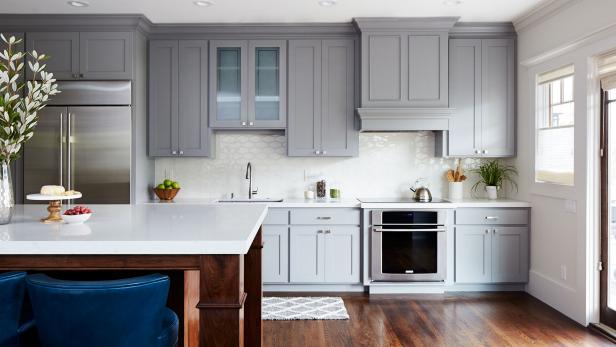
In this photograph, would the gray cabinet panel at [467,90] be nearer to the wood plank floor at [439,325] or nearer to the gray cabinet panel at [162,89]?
the wood plank floor at [439,325]

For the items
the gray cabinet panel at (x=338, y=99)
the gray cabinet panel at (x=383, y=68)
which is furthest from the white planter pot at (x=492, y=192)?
the gray cabinet panel at (x=338, y=99)

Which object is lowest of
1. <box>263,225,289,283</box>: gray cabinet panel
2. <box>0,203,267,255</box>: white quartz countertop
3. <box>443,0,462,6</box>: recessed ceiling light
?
<box>263,225,289,283</box>: gray cabinet panel

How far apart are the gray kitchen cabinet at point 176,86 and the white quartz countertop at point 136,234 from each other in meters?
2.34

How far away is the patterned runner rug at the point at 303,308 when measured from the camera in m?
3.89

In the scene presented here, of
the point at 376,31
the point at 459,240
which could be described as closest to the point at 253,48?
the point at 376,31

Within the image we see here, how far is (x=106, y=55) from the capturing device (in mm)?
4516

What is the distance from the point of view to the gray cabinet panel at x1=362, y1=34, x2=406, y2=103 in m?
4.66

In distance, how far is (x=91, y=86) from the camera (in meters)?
4.46

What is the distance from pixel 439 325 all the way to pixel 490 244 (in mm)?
1210

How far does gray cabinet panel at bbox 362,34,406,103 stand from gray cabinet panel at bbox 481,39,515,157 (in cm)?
88

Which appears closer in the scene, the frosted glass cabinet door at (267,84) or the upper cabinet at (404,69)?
the upper cabinet at (404,69)

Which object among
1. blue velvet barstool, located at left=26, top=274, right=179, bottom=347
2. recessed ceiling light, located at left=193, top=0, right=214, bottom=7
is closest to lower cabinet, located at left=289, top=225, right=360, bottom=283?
recessed ceiling light, located at left=193, top=0, right=214, bottom=7

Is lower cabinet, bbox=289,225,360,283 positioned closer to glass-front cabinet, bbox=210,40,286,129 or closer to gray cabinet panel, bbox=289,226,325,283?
gray cabinet panel, bbox=289,226,325,283

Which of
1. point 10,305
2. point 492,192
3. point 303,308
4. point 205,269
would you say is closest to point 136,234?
point 205,269
